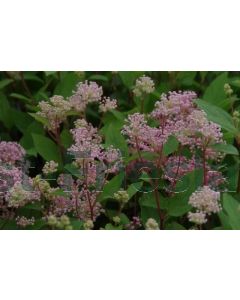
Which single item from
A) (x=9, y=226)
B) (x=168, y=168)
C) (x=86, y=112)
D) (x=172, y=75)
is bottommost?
(x=9, y=226)

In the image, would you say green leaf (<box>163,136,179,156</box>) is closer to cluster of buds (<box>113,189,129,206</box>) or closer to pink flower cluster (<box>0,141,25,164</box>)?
cluster of buds (<box>113,189,129,206</box>)

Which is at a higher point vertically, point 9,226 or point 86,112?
point 86,112

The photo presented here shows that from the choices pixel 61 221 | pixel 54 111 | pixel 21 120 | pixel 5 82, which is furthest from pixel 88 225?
pixel 5 82

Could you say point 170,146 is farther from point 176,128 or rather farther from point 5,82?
point 5,82
